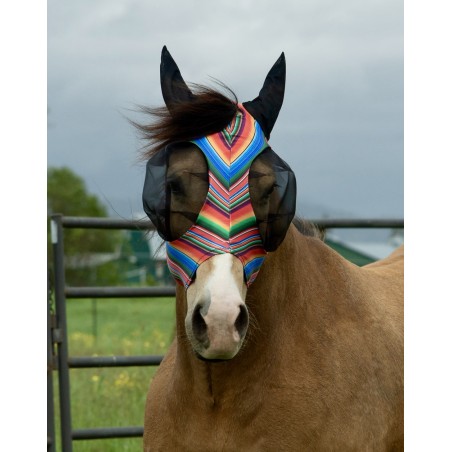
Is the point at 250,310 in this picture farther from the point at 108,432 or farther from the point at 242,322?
the point at 108,432

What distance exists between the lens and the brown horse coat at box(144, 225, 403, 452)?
109 inches

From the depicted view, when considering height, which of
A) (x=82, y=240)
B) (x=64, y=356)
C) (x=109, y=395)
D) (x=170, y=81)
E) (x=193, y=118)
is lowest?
(x=109, y=395)

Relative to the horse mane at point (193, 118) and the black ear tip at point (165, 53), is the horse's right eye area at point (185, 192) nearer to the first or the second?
the horse mane at point (193, 118)

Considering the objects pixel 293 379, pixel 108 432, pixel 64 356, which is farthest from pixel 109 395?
pixel 293 379

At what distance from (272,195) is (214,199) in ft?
0.75

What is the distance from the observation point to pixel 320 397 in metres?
2.79

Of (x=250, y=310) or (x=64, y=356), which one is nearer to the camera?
(x=250, y=310)

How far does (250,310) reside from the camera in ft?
9.27

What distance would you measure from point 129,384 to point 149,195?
170 inches

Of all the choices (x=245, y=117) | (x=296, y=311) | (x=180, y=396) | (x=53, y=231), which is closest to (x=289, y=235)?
(x=296, y=311)

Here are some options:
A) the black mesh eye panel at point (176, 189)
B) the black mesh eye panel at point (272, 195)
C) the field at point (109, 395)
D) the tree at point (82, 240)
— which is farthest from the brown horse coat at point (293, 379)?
the tree at point (82, 240)

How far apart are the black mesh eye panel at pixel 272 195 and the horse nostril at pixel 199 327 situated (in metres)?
0.38

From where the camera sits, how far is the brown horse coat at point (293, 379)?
2.77 meters

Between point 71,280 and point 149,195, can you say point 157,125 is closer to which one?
point 149,195
